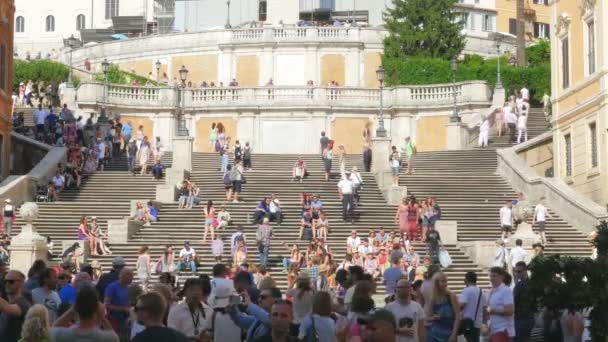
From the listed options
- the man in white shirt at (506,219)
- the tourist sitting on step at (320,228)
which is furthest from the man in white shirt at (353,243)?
the man in white shirt at (506,219)

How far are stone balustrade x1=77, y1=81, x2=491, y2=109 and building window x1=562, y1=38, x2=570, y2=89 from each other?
1276 centimetres

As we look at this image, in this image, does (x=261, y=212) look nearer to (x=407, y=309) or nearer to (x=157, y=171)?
(x=157, y=171)

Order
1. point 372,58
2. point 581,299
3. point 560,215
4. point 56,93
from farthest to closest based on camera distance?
point 372,58 → point 56,93 → point 560,215 → point 581,299

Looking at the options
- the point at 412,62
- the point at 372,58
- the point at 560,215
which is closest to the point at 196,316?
the point at 560,215

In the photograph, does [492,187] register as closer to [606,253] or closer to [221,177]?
[221,177]

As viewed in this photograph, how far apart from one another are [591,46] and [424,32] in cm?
2661

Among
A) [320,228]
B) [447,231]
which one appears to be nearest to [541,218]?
[447,231]

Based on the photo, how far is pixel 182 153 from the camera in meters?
41.9

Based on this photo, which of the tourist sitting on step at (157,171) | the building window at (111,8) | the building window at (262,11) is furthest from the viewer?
the building window at (111,8)

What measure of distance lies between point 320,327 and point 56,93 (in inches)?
1660

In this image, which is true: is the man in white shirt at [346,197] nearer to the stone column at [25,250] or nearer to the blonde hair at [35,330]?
the stone column at [25,250]

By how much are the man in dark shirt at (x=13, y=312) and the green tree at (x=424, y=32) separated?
1945 inches

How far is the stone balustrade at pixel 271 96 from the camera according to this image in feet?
172

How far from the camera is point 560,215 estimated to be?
35.7m
